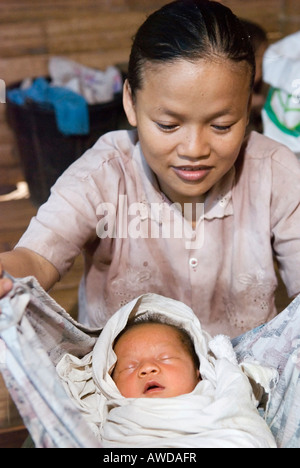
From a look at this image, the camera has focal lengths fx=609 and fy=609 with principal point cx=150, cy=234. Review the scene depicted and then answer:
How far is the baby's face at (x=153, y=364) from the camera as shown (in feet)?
3.26

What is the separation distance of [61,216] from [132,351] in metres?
0.28

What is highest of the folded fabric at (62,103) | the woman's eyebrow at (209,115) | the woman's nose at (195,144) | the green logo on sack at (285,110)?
the woman's eyebrow at (209,115)

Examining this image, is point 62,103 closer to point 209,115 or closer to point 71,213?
point 71,213

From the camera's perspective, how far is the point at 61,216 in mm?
1116

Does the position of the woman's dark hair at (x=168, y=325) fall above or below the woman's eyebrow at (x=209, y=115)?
below

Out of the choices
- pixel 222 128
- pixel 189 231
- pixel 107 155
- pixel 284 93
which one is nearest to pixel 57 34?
pixel 284 93

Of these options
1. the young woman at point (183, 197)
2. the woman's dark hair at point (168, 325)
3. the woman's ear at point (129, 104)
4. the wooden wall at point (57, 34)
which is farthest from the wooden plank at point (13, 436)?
the wooden wall at point (57, 34)

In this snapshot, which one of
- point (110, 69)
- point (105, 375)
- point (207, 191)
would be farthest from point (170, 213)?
point (110, 69)

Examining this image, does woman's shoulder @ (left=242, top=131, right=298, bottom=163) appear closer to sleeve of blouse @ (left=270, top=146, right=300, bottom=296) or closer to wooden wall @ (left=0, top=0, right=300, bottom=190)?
sleeve of blouse @ (left=270, top=146, right=300, bottom=296)

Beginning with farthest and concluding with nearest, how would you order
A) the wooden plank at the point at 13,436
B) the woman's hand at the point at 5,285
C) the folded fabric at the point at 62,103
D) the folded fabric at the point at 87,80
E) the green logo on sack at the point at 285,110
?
the folded fabric at the point at 87,80 < the folded fabric at the point at 62,103 < the green logo on sack at the point at 285,110 < the wooden plank at the point at 13,436 < the woman's hand at the point at 5,285

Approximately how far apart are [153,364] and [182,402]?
11cm

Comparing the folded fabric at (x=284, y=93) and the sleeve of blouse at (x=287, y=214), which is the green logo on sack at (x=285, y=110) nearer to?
the folded fabric at (x=284, y=93)

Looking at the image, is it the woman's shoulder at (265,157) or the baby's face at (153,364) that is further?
the woman's shoulder at (265,157)
